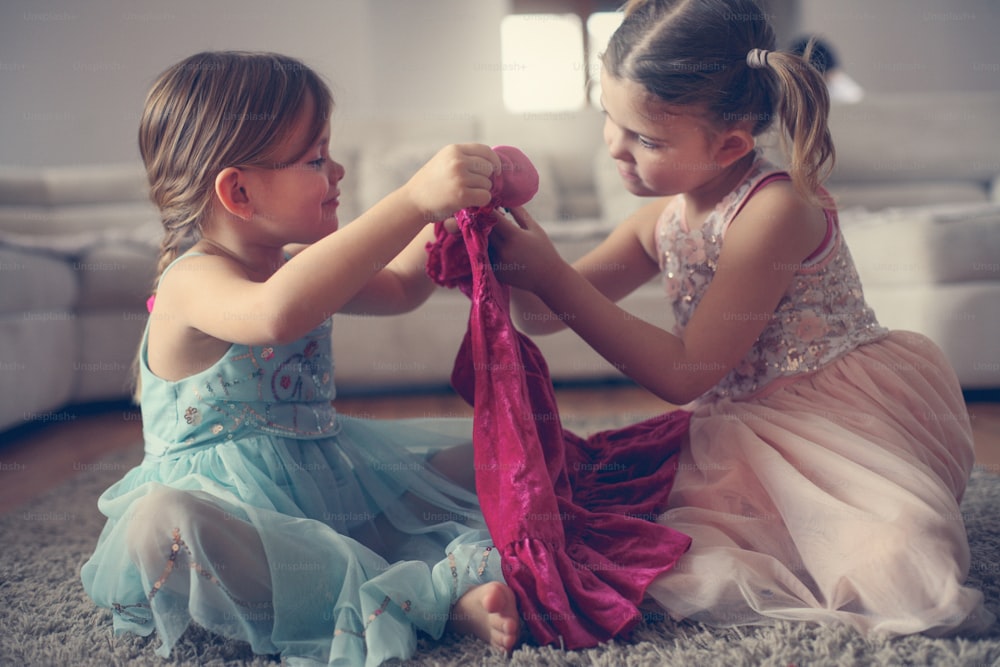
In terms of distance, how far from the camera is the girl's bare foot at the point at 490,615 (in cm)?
70

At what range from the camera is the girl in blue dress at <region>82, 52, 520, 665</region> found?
2.36ft

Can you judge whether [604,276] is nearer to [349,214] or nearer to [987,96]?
[349,214]

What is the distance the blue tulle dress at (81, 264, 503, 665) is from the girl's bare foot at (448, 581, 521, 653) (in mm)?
17

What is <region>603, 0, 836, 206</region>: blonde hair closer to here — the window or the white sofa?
the white sofa

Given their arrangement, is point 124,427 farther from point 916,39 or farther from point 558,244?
point 916,39

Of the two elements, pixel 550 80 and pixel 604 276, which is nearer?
pixel 604 276

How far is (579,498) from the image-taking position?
3.05 ft

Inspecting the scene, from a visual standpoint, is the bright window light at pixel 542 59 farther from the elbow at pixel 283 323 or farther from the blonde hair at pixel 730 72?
the elbow at pixel 283 323

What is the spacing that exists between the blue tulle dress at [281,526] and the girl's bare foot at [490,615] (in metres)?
0.02

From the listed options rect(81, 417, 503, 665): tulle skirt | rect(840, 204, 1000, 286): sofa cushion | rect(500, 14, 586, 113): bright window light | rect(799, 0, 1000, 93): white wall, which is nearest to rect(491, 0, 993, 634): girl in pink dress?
rect(81, 417, 503, 665): tulle skirt

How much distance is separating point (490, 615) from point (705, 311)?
0.40 metres

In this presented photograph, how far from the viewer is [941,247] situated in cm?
177

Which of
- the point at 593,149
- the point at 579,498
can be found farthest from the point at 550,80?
the point at 579,498

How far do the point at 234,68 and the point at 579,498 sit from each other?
0.61 meters
